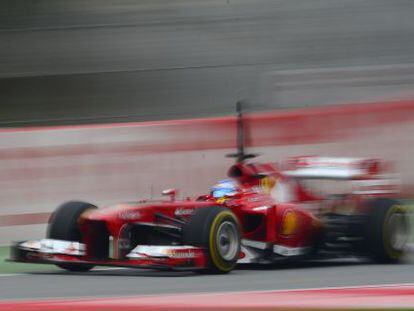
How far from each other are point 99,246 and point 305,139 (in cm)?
420

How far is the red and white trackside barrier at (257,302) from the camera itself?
5.52 meters

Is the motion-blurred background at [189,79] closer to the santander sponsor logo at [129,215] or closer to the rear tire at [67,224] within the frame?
the rear tire at [67,224]

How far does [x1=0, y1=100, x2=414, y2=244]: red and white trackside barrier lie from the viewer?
1132 cm

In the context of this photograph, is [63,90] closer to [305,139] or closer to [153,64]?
[153,64]

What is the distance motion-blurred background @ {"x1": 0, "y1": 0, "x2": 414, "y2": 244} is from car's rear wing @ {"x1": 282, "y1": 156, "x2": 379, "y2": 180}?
2.00m

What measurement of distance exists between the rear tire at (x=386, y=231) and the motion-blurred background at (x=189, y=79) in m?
2.70

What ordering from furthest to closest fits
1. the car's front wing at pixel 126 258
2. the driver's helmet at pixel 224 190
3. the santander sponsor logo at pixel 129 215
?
the driver's helmet at pixel 224 190
the santander sponsor logo at pixel 129 215
the car's front wing at pixel 126 258

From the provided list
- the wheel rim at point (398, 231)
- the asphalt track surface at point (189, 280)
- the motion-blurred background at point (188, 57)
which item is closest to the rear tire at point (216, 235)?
the asphalt track surface at point (189, 280)

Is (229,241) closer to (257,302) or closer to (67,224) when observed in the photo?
(67,224)

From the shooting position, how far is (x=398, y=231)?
31.7 ft

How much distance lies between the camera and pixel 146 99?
1345 cm

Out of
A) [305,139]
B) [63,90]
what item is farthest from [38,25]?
[305,139]

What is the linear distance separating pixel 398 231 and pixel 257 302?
4019 millimetres

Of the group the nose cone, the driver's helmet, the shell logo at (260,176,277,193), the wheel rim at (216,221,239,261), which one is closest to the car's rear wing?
the shell logo at (260,176,277,193)
